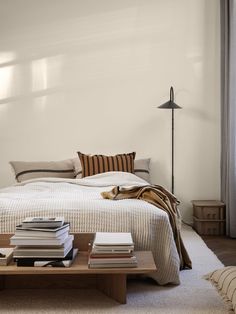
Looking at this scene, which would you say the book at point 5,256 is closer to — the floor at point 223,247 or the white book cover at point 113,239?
the white book cover at point 113,239

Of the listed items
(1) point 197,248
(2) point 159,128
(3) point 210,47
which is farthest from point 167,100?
(1) point 197,248

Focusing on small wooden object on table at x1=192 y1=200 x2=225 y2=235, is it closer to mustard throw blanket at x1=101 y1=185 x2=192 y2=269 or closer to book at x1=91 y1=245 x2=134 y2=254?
mustard throw blanket at x1=101 y1=185 x2=192 y2=269

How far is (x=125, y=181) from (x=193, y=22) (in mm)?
2231

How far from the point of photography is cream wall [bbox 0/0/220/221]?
504 centimetres

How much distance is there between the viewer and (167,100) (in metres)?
5.08

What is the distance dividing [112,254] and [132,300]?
33 cm

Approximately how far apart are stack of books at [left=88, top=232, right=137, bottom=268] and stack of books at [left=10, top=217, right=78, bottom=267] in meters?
0.16

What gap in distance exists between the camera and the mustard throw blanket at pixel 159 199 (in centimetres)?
305

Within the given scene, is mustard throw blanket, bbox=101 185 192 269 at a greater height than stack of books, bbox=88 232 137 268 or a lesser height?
greater

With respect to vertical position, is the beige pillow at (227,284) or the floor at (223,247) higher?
the beige pillow at (227,284)

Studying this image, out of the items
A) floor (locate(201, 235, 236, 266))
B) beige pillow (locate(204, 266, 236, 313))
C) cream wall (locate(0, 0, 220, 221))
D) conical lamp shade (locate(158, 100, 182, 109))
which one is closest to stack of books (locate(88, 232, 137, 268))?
beige pillow (locate(204, 266, 236, 313))

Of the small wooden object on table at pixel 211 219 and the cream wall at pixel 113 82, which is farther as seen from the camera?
the cream wall at pixel 113 82

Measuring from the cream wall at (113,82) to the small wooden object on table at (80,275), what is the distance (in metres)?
2.48

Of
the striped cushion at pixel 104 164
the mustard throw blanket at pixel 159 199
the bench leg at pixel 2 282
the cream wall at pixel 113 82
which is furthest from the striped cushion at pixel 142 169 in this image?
the bench leg at pixel 2 282
